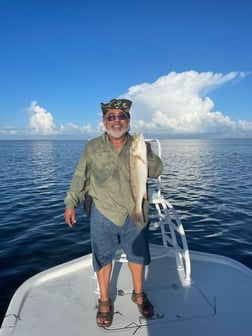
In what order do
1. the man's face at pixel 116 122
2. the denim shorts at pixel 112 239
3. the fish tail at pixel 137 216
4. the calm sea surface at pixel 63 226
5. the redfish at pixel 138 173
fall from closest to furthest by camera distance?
the redfish at pixel 138 173, the fish tail at pixel 137 216, the man's face at pixel 116 122, the denim shorts at pixel 112 239, the calm sea surface at pixel 63 226

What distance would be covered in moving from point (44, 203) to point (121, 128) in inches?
454

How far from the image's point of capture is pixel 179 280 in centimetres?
466

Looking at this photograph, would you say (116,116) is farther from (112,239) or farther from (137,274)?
(137,274)

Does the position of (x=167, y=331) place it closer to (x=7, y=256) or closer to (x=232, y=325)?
(x=232, y=325)

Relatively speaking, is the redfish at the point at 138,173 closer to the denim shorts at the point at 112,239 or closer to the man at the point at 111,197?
the man at the point at 111,197

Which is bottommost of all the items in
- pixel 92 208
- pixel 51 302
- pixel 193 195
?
pixel 193 195

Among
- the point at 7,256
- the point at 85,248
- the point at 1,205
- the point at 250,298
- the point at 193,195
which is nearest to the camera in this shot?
the point at 250,298

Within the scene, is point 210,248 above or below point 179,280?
below

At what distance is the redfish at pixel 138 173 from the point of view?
3311 millimetres

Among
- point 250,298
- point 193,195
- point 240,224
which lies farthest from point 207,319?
point 193,195

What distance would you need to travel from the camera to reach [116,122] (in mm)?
3617

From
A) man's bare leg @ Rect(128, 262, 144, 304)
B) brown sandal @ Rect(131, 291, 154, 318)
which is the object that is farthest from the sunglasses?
brown sandal @ Rect(131, 291, 154, 318)

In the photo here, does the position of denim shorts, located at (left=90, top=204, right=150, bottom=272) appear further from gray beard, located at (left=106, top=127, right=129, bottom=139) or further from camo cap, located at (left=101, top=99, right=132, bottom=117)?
camo cap, located at (left=101, top=99, right=132, bottom=117)

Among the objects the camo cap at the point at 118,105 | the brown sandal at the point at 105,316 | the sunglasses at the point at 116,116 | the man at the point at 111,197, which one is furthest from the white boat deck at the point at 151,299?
the camo cap at the point at 118,105
